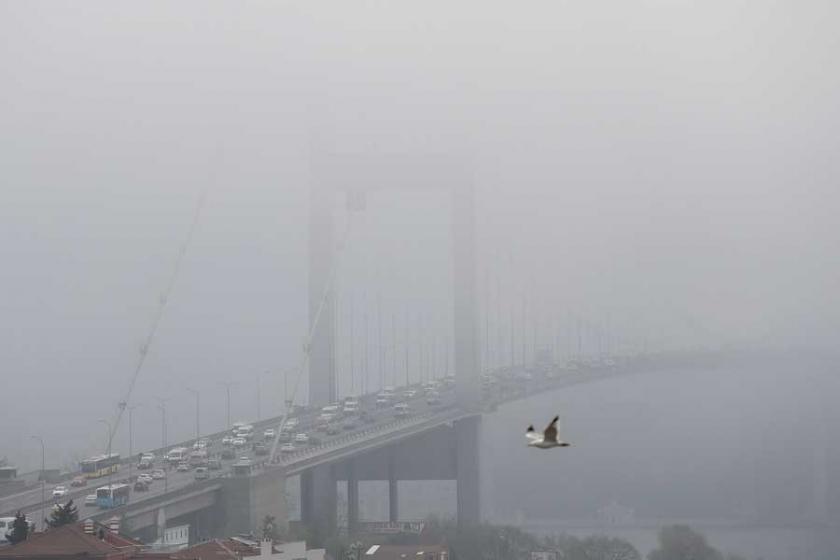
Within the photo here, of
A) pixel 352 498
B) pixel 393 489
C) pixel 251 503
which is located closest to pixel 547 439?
pixel 251 503

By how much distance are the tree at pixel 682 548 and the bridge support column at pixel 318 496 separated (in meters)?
4.05

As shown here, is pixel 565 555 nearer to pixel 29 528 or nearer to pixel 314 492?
pixel 314 492

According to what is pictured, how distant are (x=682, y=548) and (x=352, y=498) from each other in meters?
6.07

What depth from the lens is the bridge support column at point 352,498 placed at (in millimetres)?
Result: 25381

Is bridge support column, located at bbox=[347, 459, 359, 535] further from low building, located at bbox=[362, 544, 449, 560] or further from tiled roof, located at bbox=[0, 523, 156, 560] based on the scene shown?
tiled roof, located at bbox=[0, 523, 156, 560]

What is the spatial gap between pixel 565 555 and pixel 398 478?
27.3 feet

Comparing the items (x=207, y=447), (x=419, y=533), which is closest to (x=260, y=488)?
(x=419, y=533)

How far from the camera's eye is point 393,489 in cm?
2827

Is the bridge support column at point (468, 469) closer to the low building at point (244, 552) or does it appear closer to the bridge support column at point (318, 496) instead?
the bridge support column at point (318, 496)

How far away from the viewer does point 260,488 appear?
826 inches

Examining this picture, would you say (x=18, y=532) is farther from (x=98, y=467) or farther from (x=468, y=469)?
(x=468, y=469)

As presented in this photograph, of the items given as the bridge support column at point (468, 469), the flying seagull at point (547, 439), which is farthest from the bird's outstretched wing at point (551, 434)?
the bridge support column at point (468, 469)

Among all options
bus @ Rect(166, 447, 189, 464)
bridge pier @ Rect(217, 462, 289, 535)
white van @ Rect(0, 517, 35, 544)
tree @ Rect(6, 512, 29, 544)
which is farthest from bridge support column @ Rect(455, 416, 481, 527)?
tree @ Rect(6, 512, 29, 544)

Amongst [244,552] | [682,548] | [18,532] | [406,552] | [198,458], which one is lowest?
[682,548]
